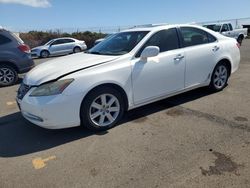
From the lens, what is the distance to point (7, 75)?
955 centimetres

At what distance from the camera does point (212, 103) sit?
239 inches

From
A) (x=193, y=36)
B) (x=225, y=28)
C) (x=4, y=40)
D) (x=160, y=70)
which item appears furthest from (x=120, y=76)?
(x=225, y=28)

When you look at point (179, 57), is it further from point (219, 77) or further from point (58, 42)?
point (58, 42)

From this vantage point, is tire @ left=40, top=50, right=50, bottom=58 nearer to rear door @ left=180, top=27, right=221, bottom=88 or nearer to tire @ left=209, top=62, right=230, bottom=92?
tire @ left=209, top=62, right=230, bottom=92

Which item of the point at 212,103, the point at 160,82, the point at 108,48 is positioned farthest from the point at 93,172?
the point at 212,103

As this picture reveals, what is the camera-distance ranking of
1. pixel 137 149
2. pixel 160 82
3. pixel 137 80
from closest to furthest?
pixel 137 149, pixel 137 80, pixel 160 82

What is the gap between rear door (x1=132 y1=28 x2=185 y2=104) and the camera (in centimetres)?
523

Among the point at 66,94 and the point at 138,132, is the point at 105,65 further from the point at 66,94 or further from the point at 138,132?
the point at 138,132

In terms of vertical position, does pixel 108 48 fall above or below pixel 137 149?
above

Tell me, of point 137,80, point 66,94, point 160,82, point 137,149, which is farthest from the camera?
point 160,82

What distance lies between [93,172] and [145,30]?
3018 millimetres

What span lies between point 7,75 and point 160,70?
5.84 metres

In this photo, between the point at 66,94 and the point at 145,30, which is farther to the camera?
the point at 145,30

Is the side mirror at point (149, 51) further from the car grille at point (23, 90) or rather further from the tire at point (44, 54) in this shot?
the tire at point (44, 54)
